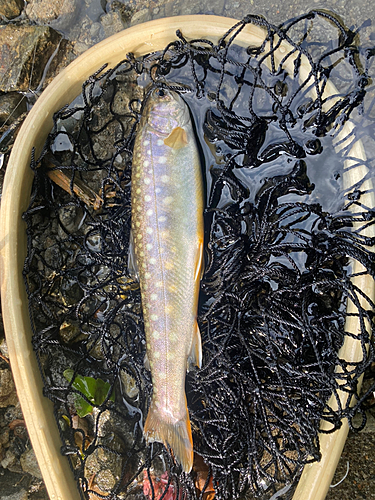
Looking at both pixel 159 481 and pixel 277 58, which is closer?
pixel 277 58

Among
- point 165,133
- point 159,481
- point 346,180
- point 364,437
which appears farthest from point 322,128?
point 159,481

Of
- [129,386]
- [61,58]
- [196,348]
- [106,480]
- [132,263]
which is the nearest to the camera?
[196,348]

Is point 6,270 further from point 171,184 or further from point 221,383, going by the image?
point 221,383

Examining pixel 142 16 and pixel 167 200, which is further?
pixel 142 16

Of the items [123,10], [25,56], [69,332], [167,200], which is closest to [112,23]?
[123,10]

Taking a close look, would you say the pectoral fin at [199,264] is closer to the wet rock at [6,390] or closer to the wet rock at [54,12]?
the wet rock at [6,390]

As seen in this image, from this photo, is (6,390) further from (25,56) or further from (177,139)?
(25,56)

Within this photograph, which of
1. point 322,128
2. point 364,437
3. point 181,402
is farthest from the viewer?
point 364,437
